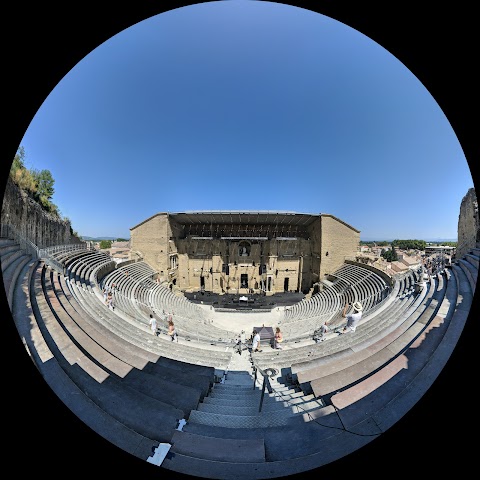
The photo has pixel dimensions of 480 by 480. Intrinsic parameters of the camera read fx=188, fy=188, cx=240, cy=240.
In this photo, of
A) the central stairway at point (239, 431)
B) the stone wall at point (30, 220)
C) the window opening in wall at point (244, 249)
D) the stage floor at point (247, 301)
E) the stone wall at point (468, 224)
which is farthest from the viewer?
the window opening in wall at point (244, 249)

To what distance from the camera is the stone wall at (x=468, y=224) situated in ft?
34.8

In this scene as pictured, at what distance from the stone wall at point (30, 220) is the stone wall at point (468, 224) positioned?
71.0 feet

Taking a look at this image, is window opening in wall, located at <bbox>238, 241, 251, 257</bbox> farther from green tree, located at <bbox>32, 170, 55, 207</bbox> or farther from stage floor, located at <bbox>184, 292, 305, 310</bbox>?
green tree, located at <bbox>32, 170, 55, 207</bbox>

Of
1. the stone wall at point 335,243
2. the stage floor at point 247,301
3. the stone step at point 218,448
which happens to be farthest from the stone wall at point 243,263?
the stone step at point 218,448

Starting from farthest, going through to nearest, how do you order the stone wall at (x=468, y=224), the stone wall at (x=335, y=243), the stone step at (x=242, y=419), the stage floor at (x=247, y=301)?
the stone wall at (x=335, y=243), the stage floor at (x=247, y=301), the stone wall at (x=468, y=224), the stone step at (x=242, y=419)

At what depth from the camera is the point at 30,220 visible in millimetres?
10703

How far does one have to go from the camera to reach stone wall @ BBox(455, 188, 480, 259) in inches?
418

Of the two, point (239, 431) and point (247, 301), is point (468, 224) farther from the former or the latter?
point (239, 431)

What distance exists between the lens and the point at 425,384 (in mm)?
2793

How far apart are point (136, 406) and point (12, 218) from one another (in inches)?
450

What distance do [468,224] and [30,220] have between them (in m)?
26.2

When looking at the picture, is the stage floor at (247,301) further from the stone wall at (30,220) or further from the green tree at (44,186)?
the green tree at (44,186)

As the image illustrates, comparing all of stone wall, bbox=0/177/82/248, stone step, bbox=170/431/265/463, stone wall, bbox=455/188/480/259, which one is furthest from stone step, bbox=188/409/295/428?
stone wall, bbox=455/188/480/259

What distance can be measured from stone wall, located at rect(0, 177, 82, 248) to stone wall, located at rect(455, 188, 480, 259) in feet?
71.0
